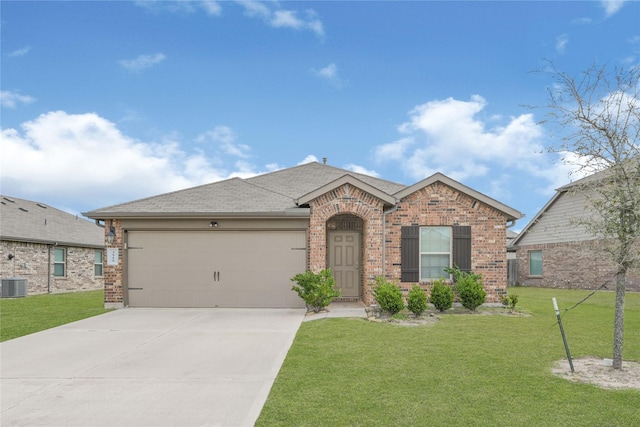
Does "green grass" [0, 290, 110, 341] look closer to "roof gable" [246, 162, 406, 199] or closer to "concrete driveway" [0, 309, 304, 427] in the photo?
"concrete driveway" [0, 309, 304, 427]

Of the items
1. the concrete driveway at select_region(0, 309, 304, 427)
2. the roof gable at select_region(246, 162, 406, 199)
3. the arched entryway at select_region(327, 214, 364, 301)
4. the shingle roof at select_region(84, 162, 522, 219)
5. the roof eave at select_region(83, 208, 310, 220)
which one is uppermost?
the roof gable at select_region(246, 162, 406, 199)

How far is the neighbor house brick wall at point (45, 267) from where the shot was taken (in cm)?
1850

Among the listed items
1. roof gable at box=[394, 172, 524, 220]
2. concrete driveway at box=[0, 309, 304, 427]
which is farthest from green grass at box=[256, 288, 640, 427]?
roof gable at box=[394, 172, 524, 220]

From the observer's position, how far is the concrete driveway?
4.79 meters

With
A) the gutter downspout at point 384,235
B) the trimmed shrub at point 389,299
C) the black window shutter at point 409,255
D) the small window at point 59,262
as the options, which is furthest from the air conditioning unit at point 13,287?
the black window shutter at point 409,255

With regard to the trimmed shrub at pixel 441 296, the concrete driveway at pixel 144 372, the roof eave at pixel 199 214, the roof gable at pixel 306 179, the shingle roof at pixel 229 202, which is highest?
the roof gable at pixel 306 179

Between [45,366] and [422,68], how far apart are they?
14.1m

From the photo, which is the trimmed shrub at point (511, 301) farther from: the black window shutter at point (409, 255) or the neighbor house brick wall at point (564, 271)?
the neighbor house brick wall at point (564, 271)

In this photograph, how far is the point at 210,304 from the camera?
42.0ft

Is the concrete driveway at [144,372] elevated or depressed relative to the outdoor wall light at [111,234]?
depressed

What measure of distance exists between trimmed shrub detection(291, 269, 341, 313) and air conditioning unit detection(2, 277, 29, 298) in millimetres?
13093

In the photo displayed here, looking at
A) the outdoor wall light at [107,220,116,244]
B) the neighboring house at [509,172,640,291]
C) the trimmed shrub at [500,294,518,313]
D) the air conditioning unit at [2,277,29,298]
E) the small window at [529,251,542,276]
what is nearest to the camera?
the trimmed shrub at [500,294,518,313]

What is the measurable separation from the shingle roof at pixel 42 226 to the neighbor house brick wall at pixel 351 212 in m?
13.6

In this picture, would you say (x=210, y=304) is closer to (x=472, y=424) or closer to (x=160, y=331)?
(x=160, y=331)
